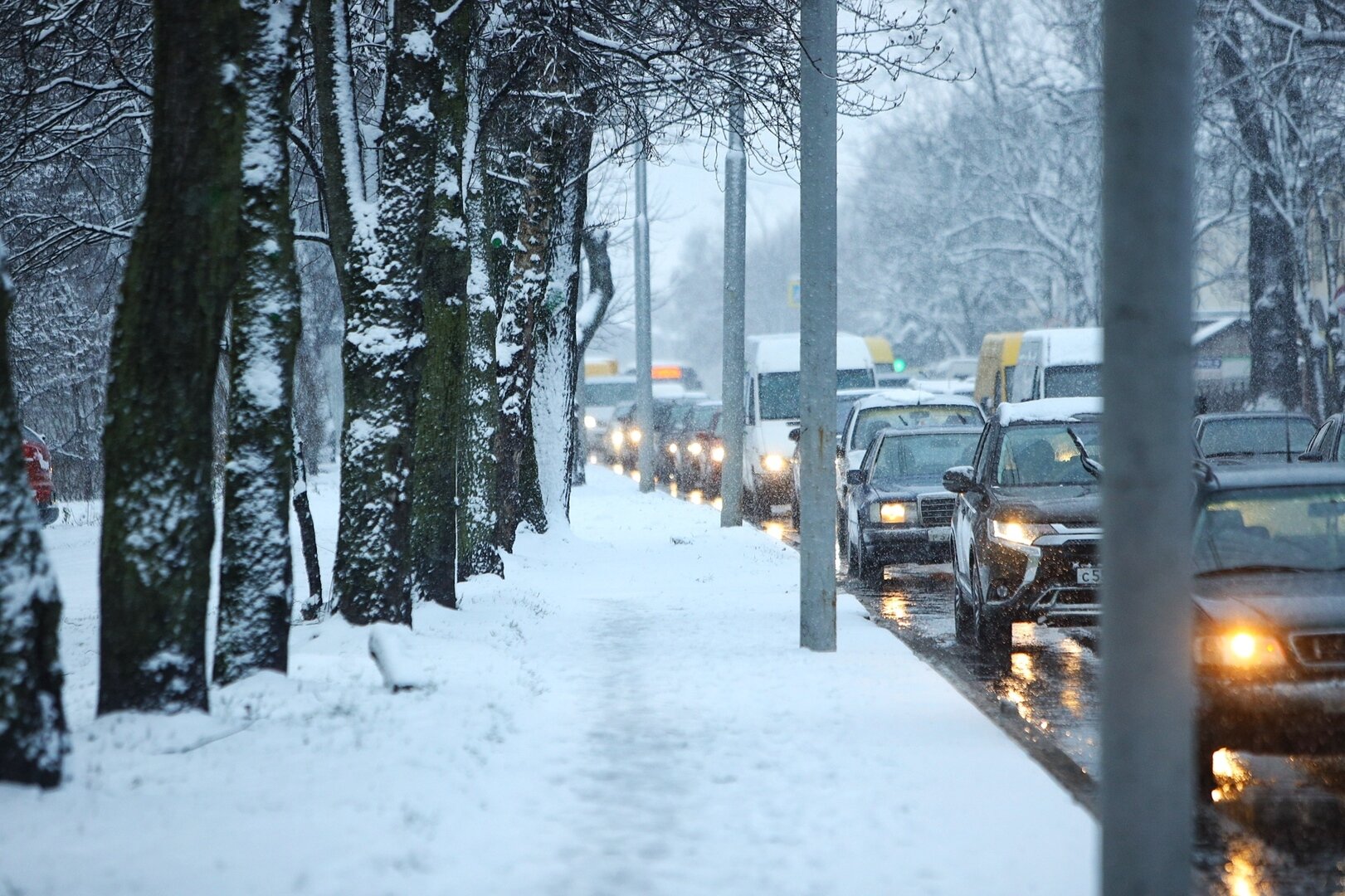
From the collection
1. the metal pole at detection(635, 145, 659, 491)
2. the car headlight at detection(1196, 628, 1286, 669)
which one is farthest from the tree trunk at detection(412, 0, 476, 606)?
the metal pole at detection(635, 145, 659, 491)

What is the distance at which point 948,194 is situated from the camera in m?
65.9

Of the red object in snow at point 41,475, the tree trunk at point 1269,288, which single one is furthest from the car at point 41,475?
the tree trunk at point 1269,288

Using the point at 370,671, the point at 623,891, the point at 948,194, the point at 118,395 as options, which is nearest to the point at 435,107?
the point at 370,671

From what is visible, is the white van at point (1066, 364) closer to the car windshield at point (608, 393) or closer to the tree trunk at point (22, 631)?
the tree trunk at point (22, 631)

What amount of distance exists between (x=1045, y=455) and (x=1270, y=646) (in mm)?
5844

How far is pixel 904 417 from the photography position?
21891mm

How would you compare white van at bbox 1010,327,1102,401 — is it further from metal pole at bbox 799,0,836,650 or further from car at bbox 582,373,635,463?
car at bbox 582,373,635,463

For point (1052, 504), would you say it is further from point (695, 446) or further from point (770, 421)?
point (695, 446)

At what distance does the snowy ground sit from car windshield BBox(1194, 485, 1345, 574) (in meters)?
1.45

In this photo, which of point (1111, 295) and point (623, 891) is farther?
point (623, 891)

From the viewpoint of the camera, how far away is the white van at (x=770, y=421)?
28.6m

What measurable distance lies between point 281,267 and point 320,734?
7.82 ft

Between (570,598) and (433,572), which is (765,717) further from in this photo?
(570,598)

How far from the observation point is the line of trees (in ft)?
23.3
